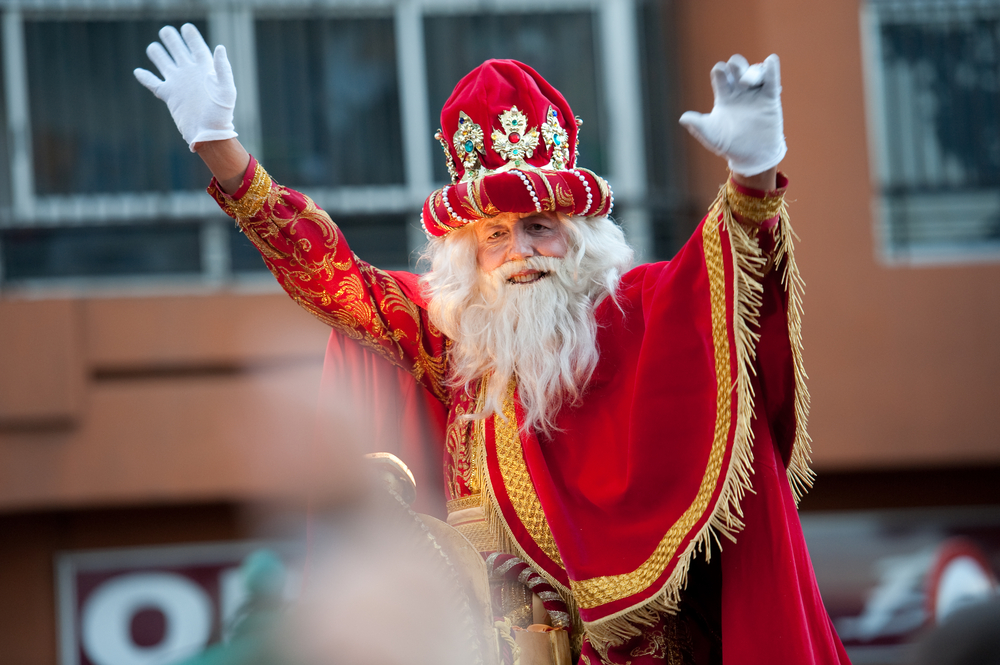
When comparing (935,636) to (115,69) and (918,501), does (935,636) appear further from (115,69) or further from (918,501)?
(115,69)

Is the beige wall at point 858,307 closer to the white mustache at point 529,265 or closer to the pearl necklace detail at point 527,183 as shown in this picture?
the white mustache at point 529,265

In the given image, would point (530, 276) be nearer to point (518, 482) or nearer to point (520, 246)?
point (520, 246)

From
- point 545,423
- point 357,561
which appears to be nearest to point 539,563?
point 545,423

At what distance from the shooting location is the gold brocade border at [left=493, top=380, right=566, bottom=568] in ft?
7.88

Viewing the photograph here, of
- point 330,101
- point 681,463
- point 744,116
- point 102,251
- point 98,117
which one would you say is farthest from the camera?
point 330,101

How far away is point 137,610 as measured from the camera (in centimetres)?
505

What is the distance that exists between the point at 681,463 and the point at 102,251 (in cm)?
402

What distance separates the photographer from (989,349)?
5172 mm

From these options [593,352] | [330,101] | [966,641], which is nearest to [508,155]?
[593,352]

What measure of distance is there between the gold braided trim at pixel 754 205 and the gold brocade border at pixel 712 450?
71mm

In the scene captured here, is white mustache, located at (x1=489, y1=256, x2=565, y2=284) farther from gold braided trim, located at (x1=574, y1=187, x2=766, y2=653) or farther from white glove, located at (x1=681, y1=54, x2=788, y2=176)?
white glove, located at (x1=681, y1=54, x2=788, y2=176)

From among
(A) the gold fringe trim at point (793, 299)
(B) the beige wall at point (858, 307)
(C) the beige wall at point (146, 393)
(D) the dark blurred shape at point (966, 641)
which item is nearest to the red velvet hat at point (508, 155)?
(A) the gold fringe trim at point (793, 299)

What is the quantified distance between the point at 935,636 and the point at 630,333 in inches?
50.7

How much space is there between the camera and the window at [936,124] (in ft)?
18.8
